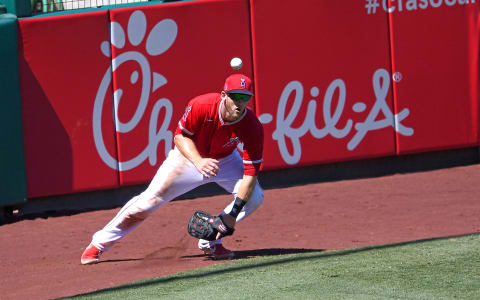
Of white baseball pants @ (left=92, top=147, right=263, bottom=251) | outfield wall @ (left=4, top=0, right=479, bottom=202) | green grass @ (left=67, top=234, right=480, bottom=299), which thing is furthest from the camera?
outfield wall @ (left=4, top=0, right=479, bottom=202)

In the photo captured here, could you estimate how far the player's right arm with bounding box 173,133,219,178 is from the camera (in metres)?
6.48

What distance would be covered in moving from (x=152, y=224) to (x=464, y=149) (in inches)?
165

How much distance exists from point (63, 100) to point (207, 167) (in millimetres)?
3160

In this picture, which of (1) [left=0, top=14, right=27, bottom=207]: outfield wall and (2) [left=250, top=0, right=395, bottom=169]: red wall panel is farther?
(2) [left=250, top=0, right=395, bottom=169]: red wall panel

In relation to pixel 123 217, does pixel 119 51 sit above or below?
above

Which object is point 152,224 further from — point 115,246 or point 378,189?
point 378,189

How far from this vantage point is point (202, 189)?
10.0m

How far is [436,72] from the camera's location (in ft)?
34.7

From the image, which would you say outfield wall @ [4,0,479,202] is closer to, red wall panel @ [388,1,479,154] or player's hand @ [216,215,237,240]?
red wall panel @ [388,1,479,154]

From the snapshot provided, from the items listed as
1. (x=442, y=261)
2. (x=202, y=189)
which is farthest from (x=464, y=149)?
(x=442, y=261)

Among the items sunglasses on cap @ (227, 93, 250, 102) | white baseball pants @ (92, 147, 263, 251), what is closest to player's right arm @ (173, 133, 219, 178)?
white baseball pants @ (92, 147, 263, 251)

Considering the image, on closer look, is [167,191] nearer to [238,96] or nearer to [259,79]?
[238,96]

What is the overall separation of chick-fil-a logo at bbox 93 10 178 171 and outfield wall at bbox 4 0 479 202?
11 millimetres

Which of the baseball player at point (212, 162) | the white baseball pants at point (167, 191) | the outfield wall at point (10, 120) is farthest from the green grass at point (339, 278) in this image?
the outfield wall at point (10, 120)
